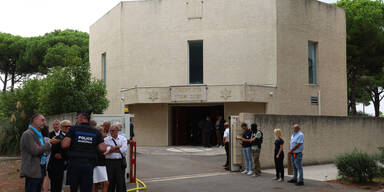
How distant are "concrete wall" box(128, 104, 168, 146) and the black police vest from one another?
17.0 meters

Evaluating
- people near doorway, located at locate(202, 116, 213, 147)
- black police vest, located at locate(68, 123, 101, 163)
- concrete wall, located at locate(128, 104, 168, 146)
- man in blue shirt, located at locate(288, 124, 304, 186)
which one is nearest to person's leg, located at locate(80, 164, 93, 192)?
black police vest, located at locate(68, 123, 101, 163)

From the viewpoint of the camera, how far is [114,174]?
8617 millimetres

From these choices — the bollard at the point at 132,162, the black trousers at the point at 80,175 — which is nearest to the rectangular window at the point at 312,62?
the bollard at the point at 132,162

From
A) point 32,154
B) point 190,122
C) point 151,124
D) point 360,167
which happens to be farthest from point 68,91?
point 360,167

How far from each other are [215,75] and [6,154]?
12017 mm

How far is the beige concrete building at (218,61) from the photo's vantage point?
896 inches

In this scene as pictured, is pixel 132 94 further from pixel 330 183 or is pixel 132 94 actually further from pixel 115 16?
pixel 330 183

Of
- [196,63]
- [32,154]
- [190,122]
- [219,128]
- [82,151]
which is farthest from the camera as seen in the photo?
[190,122]

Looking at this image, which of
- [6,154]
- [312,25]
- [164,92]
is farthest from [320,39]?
[6,154]

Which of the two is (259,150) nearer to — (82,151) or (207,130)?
(82,151)

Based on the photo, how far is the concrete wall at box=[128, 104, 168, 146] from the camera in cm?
2406

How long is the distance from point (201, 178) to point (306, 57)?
14065mm

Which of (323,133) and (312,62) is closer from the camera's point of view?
(323,133)

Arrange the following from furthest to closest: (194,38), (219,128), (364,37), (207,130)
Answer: (364,37), (194,38), (207,130), (219,128)
